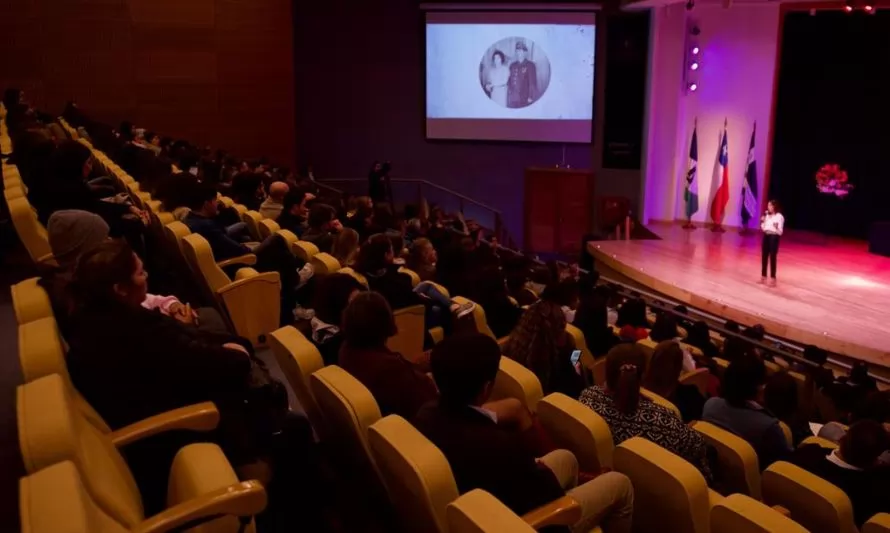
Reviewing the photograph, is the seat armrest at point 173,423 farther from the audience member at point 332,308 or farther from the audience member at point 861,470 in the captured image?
the audience member at point 861,470

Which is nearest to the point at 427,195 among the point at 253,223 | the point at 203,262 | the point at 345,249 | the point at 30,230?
the point at 253,223

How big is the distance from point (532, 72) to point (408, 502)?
10851 mm

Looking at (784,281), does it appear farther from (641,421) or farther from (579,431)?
(579,431)

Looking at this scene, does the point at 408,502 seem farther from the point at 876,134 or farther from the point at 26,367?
Answer: the point at 876,134

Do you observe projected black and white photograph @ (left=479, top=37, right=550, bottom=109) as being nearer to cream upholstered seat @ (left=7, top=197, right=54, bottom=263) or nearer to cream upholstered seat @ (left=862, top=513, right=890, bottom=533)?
cream upholstered seat @ (left=7, top=197, right=54, bottom=263)

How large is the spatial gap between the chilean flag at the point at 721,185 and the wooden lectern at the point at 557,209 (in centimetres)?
209

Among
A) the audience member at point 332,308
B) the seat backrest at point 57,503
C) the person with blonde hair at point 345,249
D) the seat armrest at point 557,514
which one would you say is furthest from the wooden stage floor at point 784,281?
the seat backrest at point 57,503

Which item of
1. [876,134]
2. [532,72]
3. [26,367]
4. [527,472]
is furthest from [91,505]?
[876,134]

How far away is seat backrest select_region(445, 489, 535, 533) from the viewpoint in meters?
1.57

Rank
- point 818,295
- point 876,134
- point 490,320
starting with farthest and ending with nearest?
point 876,134 → point 818,295 → point 490,320

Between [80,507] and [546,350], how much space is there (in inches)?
96.1

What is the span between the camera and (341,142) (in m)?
13.2

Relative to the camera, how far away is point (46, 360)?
6.57 ft

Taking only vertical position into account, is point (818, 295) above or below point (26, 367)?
below
